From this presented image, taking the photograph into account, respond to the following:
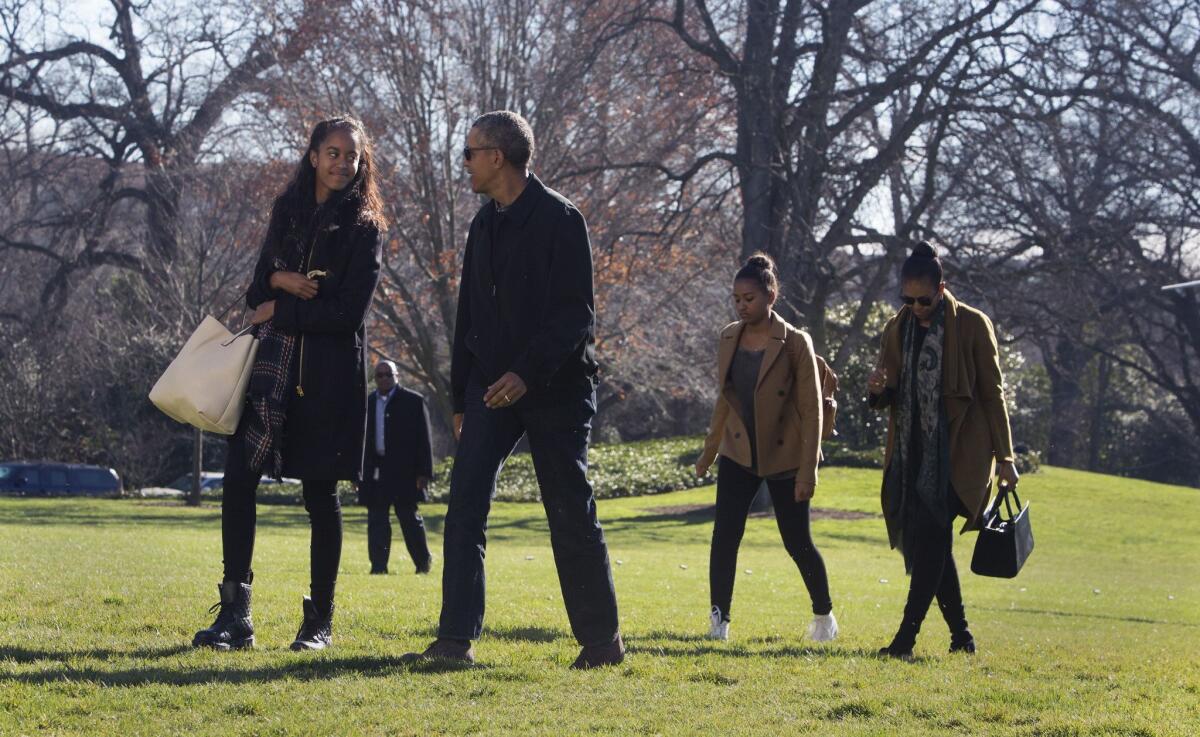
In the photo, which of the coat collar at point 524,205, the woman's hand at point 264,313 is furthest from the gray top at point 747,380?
the woman's hand at point 264,313

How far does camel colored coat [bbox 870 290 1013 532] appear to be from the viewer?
22.6 feet

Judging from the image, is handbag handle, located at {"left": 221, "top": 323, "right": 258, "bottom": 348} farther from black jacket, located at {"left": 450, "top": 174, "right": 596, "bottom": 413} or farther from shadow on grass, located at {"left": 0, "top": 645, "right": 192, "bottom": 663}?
shadow on grass, located at {"left": 0, "top": 645, "right": 192, "bottom": 663}

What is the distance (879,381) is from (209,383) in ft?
10.5

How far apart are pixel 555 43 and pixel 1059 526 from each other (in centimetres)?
1303

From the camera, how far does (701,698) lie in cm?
520

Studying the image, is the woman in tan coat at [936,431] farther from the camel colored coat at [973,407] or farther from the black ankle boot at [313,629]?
the black ankle boot at [313,629]

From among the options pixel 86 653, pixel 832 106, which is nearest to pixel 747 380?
pixel 86 653

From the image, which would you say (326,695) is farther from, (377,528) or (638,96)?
(638,96)

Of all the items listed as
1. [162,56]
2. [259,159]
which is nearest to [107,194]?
[162,56]

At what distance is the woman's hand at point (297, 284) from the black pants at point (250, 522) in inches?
24.7

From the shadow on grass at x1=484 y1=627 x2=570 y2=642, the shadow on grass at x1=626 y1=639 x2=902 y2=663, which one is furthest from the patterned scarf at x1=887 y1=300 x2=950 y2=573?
the shadow on grass at x1=484 y1=627 x2=570 y2=642

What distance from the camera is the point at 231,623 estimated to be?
5.89m

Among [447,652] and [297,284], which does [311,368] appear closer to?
[297,284]

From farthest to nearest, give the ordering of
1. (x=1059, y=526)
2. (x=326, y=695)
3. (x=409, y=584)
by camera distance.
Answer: (x=1059, y=526), (x=409, y=584), (x=326, y=695)
